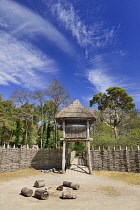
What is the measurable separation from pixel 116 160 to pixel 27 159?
9007 millimetres

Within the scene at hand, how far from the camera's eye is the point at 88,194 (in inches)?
308

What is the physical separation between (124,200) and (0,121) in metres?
26.1

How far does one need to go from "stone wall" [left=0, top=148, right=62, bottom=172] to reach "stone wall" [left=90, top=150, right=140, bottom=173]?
4.36 m

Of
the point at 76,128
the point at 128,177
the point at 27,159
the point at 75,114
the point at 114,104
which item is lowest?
the point at 128,177

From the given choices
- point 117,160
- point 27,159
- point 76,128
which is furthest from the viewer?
point 27,159

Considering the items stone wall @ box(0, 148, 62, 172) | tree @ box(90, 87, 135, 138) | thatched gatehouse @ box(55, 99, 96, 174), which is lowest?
stone wall @ box(0, 148, 62, 172)

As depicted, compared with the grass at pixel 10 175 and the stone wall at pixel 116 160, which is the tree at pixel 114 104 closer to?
the stone wall at pixel 116 160

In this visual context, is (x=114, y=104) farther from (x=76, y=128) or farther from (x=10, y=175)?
(x=10, y=175)

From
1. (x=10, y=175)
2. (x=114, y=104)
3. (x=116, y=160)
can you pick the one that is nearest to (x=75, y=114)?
(x=116, y=160)

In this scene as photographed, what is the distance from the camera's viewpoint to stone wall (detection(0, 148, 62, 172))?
45.6 ft

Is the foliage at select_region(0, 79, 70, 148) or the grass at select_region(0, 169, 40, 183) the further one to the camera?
the foliage at select_region(0, 79, 70, 148)

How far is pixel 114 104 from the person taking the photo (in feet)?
99.9

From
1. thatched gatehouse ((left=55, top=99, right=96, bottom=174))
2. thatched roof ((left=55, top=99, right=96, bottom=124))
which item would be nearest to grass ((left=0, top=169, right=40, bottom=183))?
thatched gatehouse ((left=55, top=99, right=96, bottom=174))

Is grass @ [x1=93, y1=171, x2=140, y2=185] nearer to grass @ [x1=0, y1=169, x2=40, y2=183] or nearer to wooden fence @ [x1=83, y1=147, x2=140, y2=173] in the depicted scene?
wooden fence @ [x1=83, y1=147, x2=140, y2=173]
